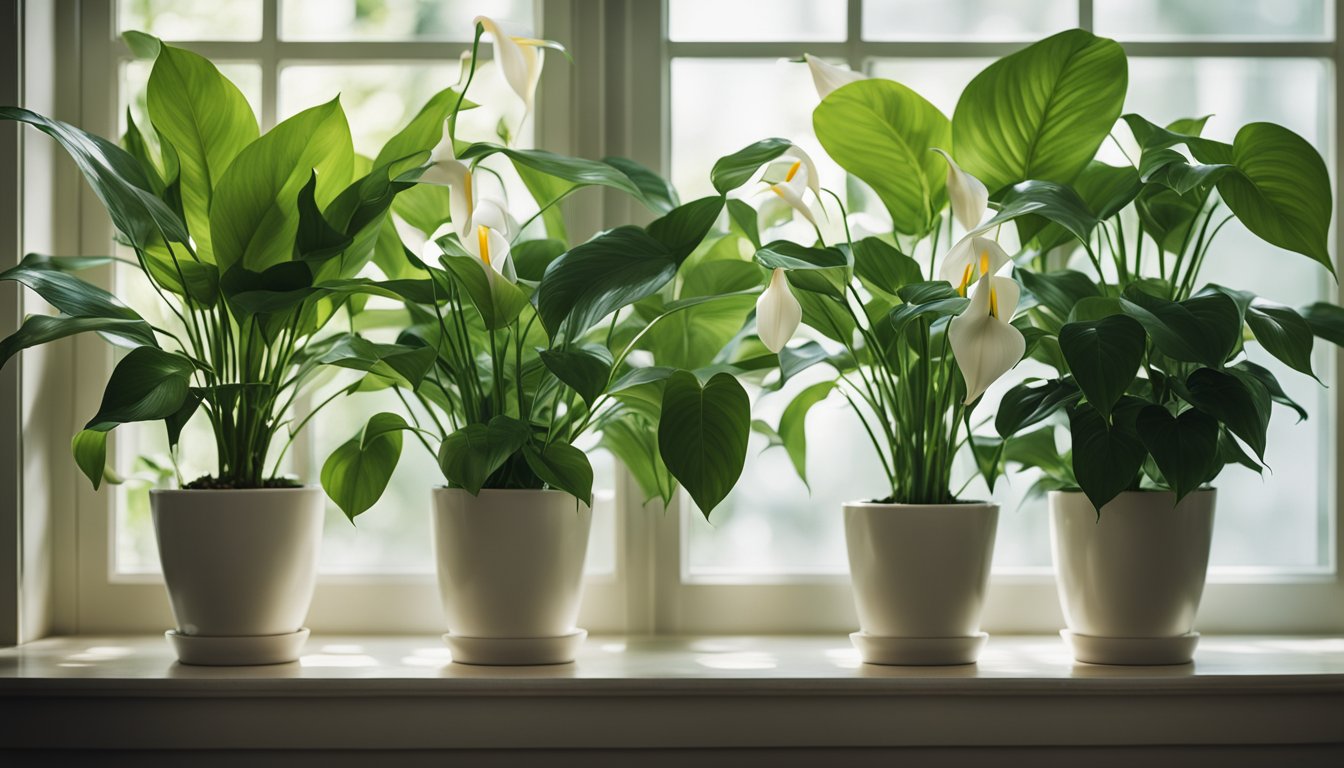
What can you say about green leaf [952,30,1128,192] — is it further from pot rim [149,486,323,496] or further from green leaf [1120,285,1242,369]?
pot rim [149,486,323,496]

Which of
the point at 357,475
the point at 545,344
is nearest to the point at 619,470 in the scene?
the point at 545,344

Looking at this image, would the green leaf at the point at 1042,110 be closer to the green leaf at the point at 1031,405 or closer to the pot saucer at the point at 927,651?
the green leaf at the point at 1031,405

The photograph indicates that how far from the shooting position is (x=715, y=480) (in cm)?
99

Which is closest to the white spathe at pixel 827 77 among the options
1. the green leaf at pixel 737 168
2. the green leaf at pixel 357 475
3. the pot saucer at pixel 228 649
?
the green leaf at pixel 737 168

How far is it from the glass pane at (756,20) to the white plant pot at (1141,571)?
68cm

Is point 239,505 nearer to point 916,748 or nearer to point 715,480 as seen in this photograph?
point 715,480

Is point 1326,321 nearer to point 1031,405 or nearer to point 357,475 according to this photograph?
point 1031,405

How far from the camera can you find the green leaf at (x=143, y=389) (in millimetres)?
964

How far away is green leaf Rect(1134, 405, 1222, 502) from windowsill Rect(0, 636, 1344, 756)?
21 cm

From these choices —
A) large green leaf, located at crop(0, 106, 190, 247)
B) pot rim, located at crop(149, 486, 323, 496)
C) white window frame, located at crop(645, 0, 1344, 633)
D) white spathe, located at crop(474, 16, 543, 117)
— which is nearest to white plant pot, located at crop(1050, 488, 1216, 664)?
white window frame, located at crop(645, 0, 1344, 633)

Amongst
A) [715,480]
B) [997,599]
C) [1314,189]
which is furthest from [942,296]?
[997,599]

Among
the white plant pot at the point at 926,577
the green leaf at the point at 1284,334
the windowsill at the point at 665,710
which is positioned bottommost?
the windowsill at the point at 665,710

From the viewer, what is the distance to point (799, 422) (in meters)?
1.22

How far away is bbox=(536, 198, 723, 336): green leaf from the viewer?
3.10 ft
